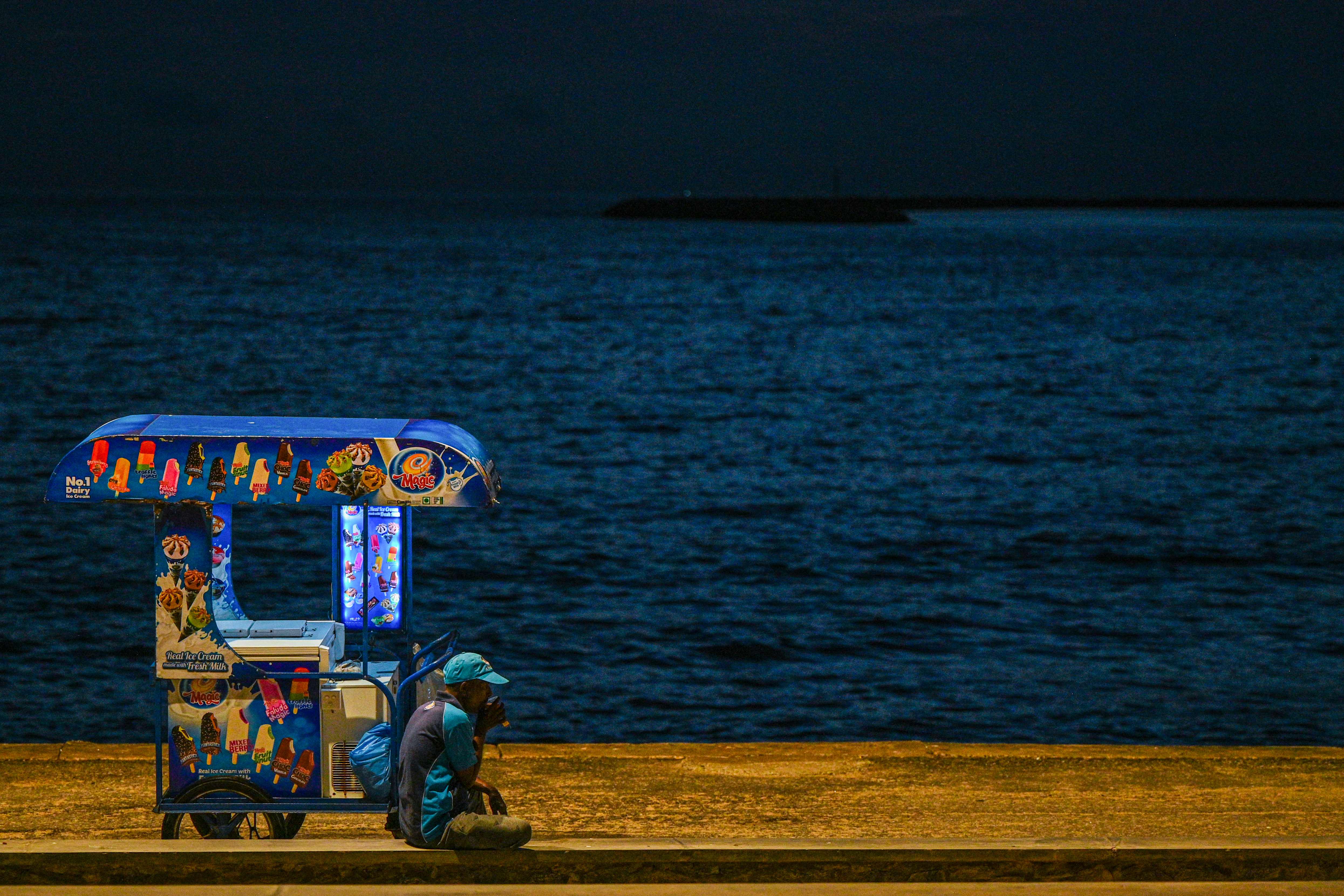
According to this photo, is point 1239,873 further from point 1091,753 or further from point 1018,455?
point 1018,455

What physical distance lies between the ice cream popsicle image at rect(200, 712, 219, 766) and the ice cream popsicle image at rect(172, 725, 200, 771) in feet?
0.14

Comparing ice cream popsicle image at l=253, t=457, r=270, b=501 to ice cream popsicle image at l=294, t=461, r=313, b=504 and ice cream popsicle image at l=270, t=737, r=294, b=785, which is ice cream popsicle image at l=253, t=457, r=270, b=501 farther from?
ice cream popsicle image at l=270, t=737, r=294, b=785

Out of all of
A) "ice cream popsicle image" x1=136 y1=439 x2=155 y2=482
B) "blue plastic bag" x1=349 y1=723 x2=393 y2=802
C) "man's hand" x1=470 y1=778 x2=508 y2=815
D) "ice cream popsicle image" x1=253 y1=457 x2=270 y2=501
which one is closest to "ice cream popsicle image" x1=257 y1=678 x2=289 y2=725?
"blue plastic bag" x1=349 y1=723 x2=393 y2=802

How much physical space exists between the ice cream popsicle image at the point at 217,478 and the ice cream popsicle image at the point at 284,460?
234 millimetres

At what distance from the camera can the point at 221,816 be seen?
7848mm

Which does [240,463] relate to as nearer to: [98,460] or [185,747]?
[98,460]

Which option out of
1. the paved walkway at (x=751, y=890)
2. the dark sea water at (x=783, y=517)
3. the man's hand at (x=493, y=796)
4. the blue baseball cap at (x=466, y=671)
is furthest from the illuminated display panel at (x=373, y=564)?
the dark sea water at (x=783, y=517)

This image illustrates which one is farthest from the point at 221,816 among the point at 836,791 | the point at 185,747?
the point at 836,791

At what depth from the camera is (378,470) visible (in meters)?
7.53

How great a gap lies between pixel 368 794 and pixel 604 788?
200cm

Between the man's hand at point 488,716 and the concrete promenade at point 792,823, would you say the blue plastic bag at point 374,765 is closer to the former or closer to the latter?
the concrete promenade at point 792,823

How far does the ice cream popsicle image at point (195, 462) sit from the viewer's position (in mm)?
7480

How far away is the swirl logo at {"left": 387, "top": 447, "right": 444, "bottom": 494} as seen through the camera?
24.7 feet

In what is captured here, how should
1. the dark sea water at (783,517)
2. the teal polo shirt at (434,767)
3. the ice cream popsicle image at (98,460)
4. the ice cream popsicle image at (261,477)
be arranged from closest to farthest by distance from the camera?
1. the teal polo shirt at (434,767)
2. the ice cream popsicle image at (98,460)
3. the ice cream popsicle image at (261,477)
4. the dark sea water at (783,517)
